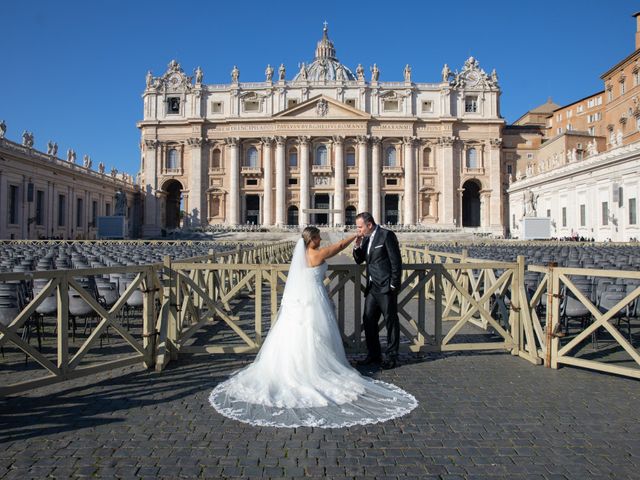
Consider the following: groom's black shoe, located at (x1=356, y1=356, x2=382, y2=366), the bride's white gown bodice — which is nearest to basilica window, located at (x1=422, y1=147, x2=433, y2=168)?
groom's black shoe, located at (x1=356, y1=356, x2=382, y2=366)

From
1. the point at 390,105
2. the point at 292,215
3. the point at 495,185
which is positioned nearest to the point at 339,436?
the point at 292,215

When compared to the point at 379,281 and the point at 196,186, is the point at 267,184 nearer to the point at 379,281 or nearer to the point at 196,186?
the point at 196,186

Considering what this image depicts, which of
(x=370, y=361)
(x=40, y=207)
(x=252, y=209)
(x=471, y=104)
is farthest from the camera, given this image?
(x=252, y=209)

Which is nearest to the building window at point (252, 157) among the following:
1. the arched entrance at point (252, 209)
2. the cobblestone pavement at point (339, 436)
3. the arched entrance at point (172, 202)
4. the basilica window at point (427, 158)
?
the arched entrance at point (252, 209)

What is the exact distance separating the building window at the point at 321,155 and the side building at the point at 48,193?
25.3m

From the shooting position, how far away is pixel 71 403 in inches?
191

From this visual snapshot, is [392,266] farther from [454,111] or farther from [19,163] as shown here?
[454,111]

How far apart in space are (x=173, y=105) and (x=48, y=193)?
26.0 m

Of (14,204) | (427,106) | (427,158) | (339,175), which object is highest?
(427,106)

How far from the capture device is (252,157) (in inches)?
2434

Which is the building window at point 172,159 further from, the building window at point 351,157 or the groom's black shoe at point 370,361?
the groom's black shoe at point 370,361

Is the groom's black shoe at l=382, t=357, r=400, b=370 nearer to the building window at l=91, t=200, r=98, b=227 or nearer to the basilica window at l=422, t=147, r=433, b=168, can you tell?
the building window at l=91, t=200, r=98, b=227

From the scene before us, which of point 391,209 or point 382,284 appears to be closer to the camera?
point 382,284

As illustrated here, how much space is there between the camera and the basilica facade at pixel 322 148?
2345 inches
